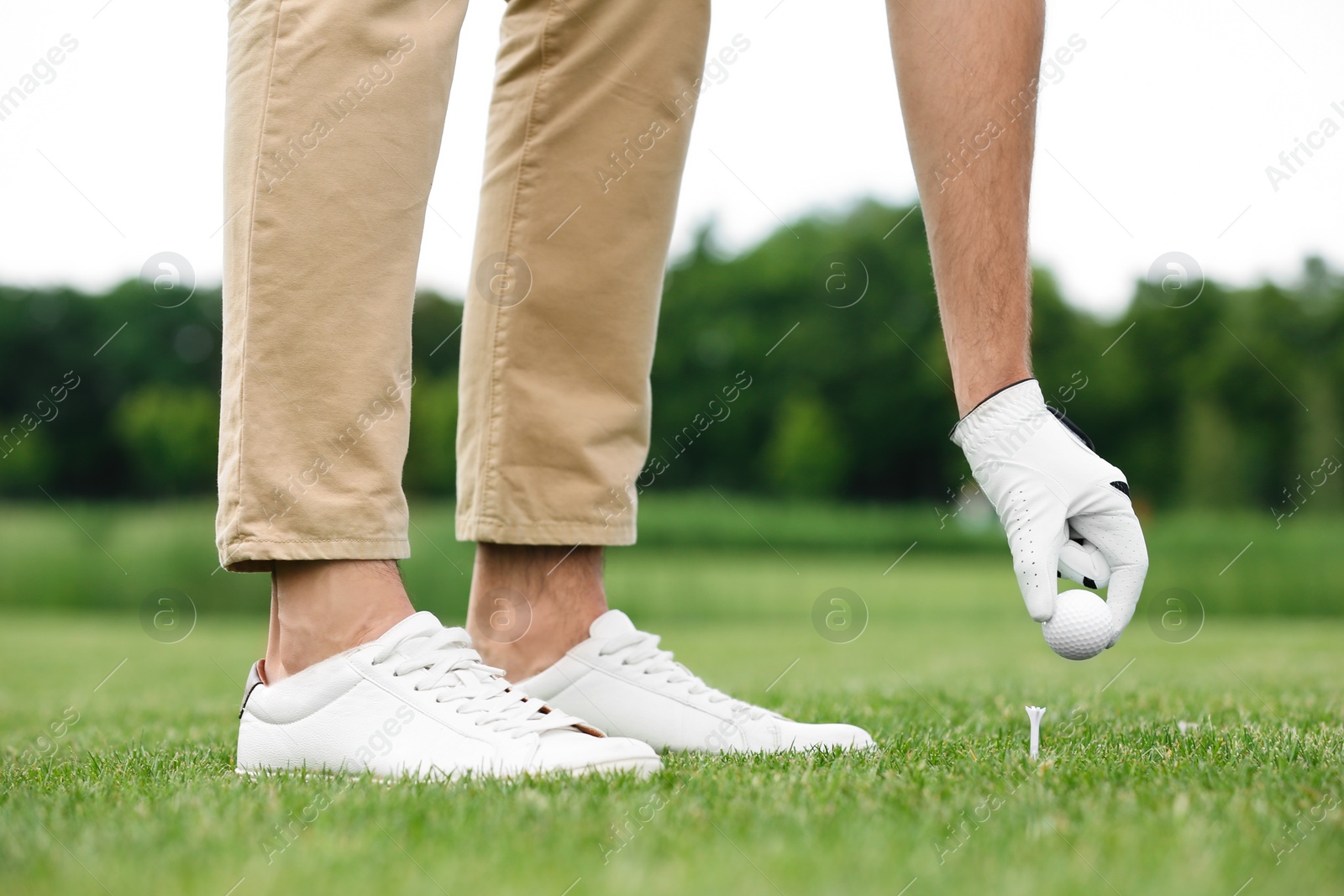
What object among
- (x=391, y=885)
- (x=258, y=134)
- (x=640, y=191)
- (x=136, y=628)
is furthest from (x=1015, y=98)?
(x=136, y=628)

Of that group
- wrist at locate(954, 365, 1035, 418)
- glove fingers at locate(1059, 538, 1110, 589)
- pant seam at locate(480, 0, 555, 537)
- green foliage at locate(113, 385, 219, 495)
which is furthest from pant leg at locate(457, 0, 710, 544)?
green foliage at locate(113, 385, 219, 495)

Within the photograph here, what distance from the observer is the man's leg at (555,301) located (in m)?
1.79

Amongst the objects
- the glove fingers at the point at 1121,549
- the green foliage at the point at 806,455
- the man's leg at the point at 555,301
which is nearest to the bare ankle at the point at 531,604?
the man's leg at the point at 555,301

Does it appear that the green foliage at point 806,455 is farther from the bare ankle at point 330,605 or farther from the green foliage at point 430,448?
the bare ankle at point 330,605

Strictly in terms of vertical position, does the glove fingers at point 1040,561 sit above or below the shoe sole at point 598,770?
above

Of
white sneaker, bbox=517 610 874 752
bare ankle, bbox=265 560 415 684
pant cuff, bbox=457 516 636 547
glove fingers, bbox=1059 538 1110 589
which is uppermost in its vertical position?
glove fingers, bbox=1059 538 1110 589

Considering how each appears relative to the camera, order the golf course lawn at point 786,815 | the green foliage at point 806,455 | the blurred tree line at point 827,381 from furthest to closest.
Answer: the green foliage at point 806,455 → the blurred tree line at point 827,381 → the golf course lawn at point 786,815

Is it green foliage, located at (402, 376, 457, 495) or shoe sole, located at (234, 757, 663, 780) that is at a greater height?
shoe sole, located at (234, 757, 663, 780)

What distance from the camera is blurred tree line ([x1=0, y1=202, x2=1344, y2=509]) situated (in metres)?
26.3

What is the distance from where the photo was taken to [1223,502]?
2369 centimetres

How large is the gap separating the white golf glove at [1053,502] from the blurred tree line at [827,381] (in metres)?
25.9

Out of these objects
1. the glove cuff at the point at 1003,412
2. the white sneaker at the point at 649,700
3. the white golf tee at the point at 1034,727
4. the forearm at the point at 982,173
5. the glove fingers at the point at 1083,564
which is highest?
the forearm at the point at 982,173

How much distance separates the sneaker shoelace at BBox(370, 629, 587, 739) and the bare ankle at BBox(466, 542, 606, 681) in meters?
0.33

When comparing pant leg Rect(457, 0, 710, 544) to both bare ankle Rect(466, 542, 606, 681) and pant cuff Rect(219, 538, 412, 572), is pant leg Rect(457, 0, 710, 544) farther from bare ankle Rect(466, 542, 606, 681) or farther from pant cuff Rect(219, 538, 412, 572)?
pant cuff Rect(219, 538, 412, 572)
